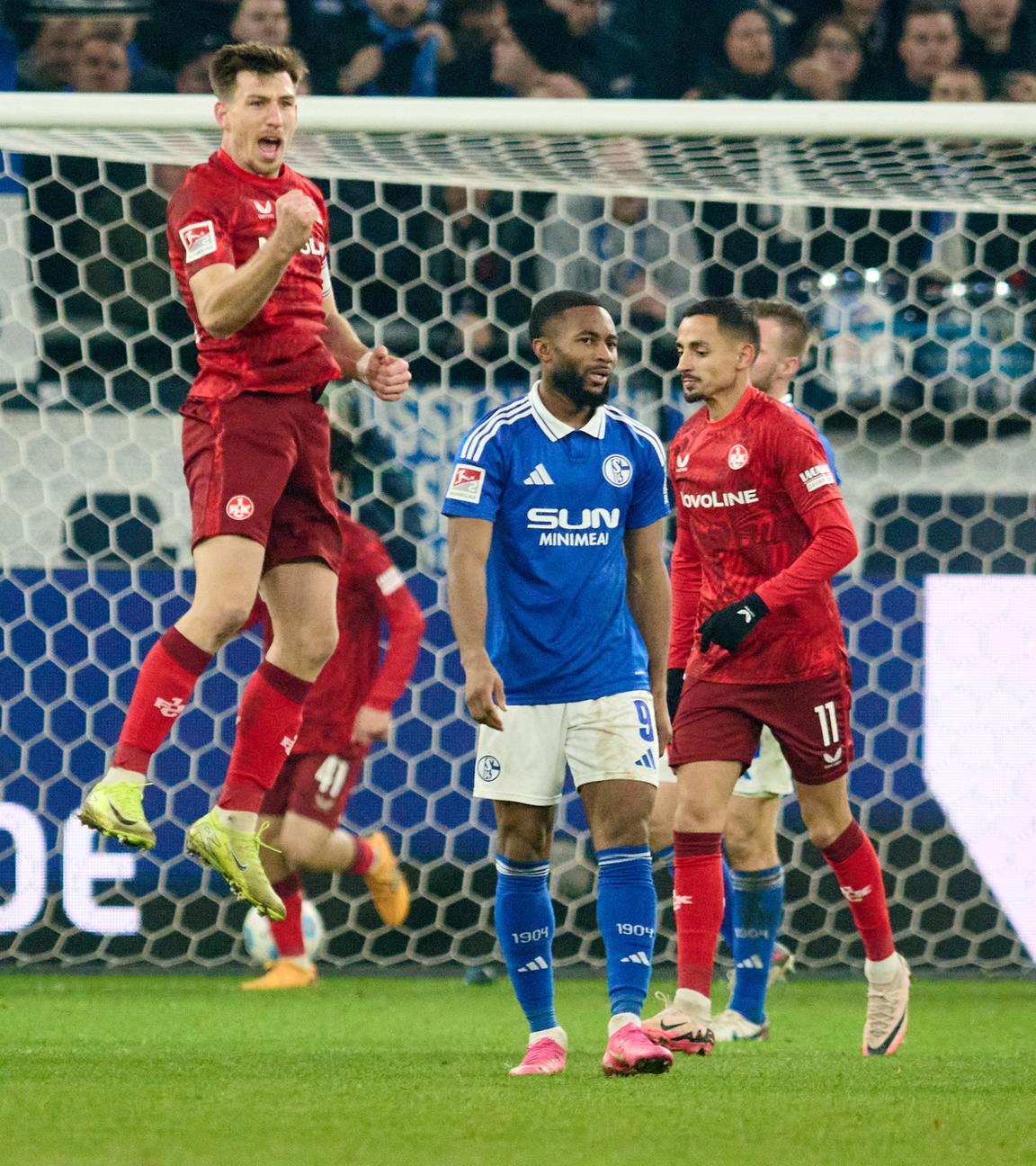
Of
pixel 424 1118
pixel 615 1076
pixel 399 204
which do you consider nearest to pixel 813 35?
pixel 399 204

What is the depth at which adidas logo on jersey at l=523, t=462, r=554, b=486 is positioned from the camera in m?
4.16

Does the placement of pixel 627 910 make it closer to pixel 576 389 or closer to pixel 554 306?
pixel 576 389

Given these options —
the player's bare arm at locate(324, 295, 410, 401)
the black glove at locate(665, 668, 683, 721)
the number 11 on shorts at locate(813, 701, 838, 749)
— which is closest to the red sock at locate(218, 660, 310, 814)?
the player's bare arm at locate(324, 295, 410, 401)

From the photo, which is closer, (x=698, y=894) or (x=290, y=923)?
(x=698, y=894)

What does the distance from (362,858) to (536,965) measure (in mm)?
1936

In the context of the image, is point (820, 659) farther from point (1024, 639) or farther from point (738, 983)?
point (1024, 639)

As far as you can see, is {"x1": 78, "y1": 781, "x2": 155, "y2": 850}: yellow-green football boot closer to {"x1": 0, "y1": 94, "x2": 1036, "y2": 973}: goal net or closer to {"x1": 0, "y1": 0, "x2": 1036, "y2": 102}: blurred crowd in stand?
{"x1": 0, "y1": 94, "x2": 1036, "y2": 973}: goal net

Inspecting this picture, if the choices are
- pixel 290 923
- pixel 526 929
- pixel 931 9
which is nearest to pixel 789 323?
pixel 526 929

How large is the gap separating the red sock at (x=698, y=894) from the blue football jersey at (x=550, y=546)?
1.53 ft

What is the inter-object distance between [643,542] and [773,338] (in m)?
1.21

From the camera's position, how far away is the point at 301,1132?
2.98m

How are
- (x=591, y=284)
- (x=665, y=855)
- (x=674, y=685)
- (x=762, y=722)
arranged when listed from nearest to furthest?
(x=762, y=722)
(x=674, y=685)
(x=665, y=855)
(x=591, y=284)

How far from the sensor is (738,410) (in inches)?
180

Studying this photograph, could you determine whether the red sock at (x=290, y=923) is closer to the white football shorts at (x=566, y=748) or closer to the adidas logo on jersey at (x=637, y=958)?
the white football shorts at (x=566, y=748)
